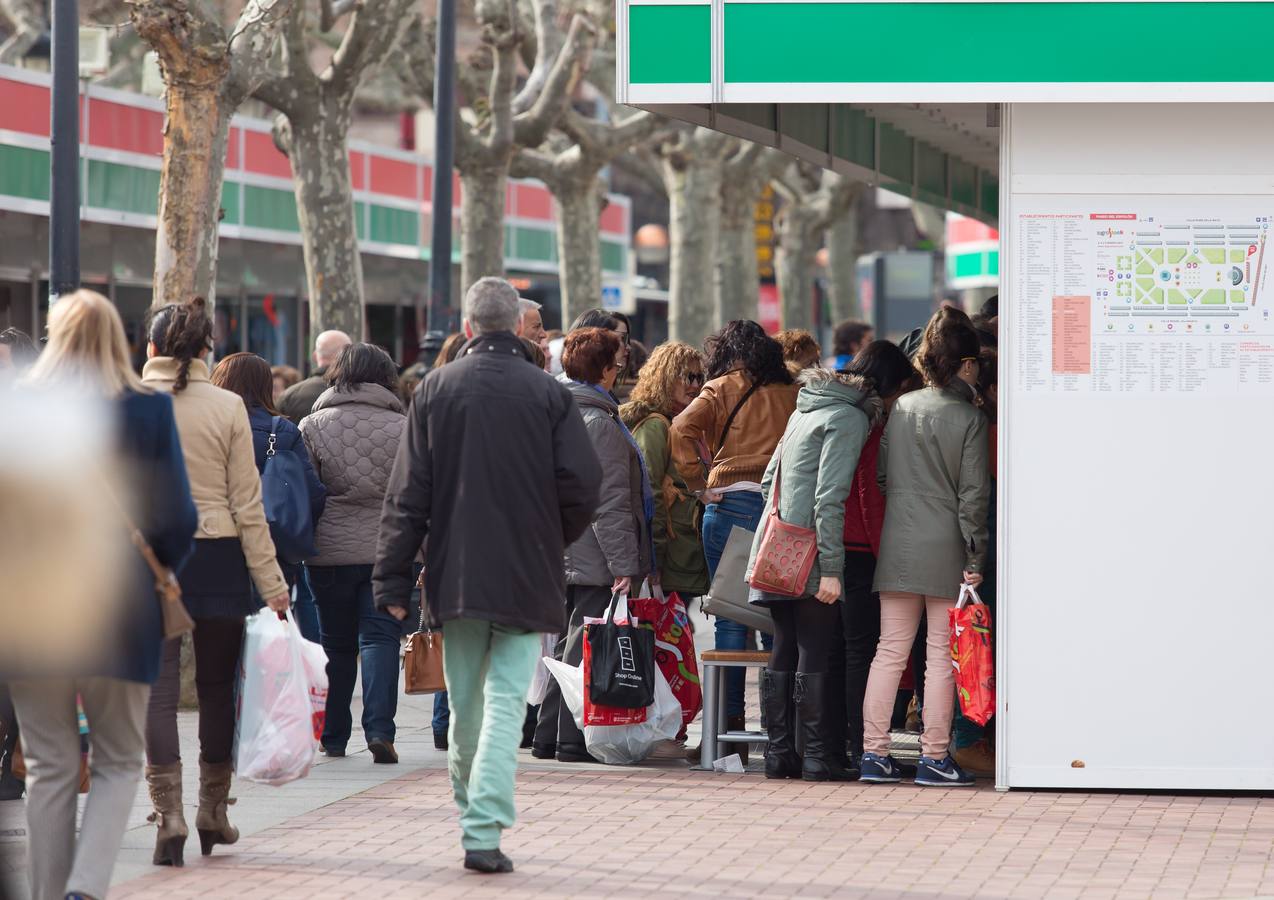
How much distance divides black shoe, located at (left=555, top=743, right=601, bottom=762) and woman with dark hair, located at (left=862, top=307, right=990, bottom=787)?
141 centimetres

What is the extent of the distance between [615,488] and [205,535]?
8.22 feet

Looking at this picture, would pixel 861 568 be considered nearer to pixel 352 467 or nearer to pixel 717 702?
pixel 717 702

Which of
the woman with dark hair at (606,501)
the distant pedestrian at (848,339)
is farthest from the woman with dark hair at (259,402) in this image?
the distant pedestrian at (848,339)

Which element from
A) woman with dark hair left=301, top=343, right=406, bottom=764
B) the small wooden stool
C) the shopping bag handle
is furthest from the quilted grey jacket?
the shopping bag handle

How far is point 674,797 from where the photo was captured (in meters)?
8.66

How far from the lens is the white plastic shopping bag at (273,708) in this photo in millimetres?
7160

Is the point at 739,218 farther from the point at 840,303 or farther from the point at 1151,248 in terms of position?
the point at 1151,248

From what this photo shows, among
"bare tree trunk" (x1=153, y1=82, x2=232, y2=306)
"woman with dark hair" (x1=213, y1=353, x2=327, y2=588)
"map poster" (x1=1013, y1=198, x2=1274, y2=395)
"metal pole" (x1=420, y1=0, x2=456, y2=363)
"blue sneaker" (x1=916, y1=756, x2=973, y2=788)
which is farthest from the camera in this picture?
"metal pole" (x1=420, y1=0, x2=456, y2=363)

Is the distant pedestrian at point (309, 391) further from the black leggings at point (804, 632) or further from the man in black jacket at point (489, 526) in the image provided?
the man in black jacket at point (489, 526)

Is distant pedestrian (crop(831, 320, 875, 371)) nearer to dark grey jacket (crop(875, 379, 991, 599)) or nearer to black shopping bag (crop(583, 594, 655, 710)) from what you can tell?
black shopping bag (crop(583, 594, 655, 710))

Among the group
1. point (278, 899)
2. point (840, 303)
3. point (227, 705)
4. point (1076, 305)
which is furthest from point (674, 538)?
point (840, 303)

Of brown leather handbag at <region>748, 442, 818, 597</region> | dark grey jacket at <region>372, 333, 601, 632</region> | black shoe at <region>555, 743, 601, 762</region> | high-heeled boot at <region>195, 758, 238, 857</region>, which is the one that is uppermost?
dark grey jacket at <region>372, 333, 601, 632</region>

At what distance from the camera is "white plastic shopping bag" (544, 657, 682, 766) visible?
30.9 ft

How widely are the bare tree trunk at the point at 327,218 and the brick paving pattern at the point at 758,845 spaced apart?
9.74m
